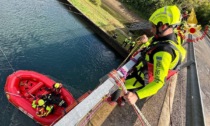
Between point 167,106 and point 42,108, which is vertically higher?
point 167,106

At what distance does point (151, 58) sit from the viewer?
331cm

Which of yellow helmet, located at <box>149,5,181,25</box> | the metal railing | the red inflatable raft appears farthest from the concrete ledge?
the red inflatable raft

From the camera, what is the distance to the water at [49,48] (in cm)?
1129

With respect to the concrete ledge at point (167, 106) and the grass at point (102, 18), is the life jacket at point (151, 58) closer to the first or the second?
the concrete ledge at point (167, 106)

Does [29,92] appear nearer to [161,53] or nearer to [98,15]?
[161,53]

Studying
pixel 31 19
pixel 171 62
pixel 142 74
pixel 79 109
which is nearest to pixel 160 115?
pixel 142 74

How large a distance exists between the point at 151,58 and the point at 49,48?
36.9ft

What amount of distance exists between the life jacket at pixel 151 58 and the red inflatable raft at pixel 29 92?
4.14m

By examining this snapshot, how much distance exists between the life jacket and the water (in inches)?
232

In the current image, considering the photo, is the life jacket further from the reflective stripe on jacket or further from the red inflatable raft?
the red inflatable raft

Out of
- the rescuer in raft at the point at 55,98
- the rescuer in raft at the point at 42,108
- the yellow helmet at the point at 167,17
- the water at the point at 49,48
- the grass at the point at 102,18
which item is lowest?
the rescuer in raft at the point at 42,108

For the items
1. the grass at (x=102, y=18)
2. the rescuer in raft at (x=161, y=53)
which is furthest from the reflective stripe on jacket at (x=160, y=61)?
the grass at (x=102, y=18)

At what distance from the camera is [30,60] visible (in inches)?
473

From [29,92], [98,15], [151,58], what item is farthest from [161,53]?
[98,15]
